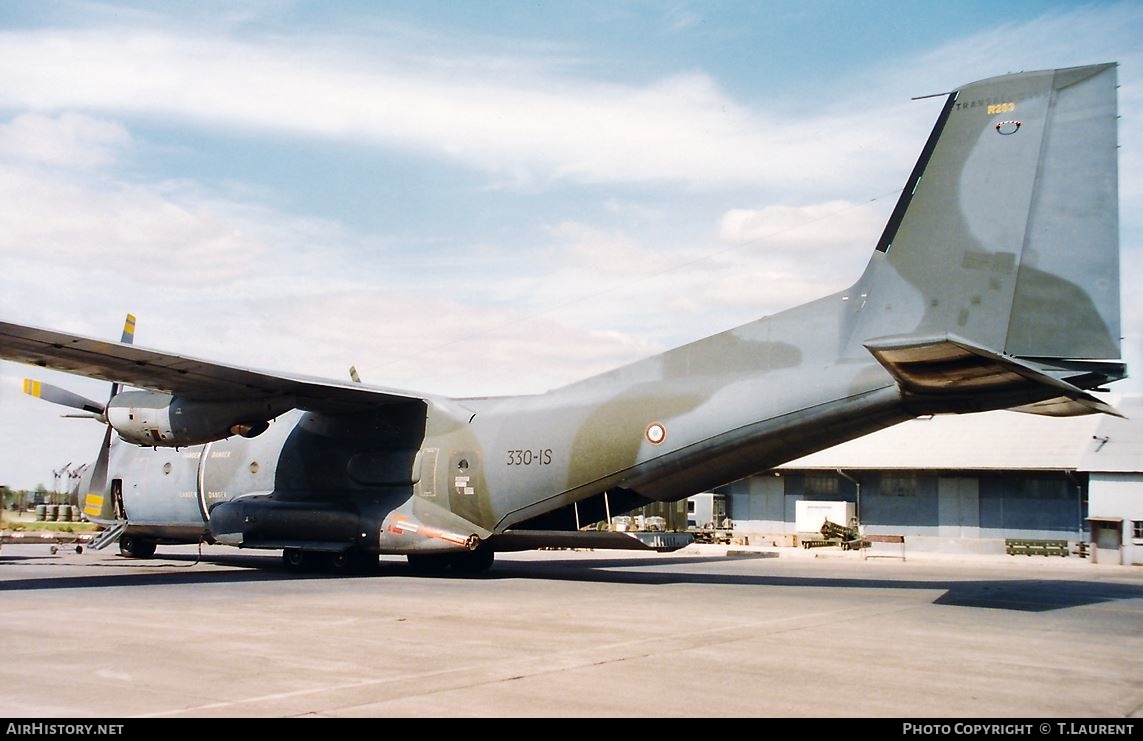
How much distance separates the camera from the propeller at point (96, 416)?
75.9 ft

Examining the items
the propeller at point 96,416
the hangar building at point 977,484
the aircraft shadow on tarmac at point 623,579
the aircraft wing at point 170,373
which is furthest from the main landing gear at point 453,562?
the hangar building at point 977,484

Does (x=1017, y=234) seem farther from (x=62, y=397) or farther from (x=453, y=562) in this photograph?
(x=62, y=397)

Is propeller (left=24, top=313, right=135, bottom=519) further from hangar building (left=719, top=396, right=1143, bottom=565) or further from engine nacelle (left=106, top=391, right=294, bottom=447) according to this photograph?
hangar building (left=719, top=396, right=1143, bottom=565)

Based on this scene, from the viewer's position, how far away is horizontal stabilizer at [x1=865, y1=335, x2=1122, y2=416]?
12.4 meters

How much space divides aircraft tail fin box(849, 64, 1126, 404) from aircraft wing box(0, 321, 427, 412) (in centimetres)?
975

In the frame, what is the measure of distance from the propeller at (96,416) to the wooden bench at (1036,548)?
26.9m

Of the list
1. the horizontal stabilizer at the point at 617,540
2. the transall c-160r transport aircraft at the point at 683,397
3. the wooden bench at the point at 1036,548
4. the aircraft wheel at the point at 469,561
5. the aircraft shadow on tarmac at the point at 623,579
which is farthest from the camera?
the wooden bench at the point at 1036,548

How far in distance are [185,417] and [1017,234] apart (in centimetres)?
1513

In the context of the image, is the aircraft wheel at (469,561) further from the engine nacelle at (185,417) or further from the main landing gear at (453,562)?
the engine nacelle at (185,417)

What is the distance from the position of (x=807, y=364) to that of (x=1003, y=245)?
335 cm

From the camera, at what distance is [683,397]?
58.5ft

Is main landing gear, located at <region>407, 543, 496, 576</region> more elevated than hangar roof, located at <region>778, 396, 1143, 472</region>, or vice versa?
hangar roof, located at <region>778, 396, 1143, 472</region>

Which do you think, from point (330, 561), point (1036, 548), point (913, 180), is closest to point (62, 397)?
point (330, 561)

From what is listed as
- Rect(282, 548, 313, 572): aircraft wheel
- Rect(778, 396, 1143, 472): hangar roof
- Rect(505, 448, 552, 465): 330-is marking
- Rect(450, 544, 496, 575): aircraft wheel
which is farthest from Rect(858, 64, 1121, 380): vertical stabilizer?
Rect(778, 396, 1143, 472): hangar roof
